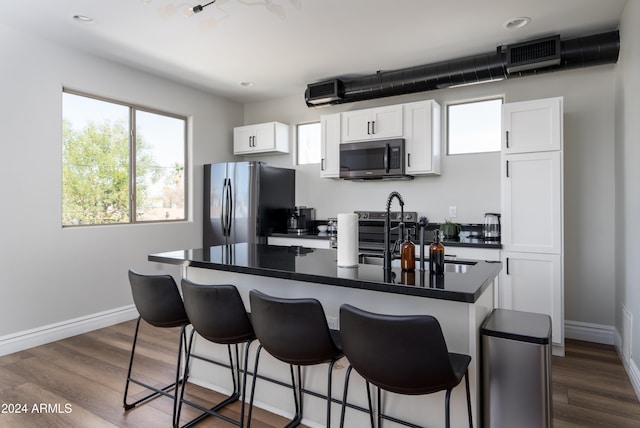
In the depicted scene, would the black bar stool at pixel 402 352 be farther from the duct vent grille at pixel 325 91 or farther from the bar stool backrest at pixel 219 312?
the duct vent grille at pixel 325 91

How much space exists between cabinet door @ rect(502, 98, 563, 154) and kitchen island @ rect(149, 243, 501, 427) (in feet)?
5.14

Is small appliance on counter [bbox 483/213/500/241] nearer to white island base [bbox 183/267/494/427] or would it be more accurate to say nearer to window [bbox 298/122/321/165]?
white island base [bbox 183/267/494/427]

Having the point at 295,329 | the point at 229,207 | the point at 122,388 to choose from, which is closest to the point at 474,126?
the point at 229,207

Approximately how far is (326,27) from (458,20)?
1103 millimetres

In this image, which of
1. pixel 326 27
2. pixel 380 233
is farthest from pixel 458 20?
pixel 380 233

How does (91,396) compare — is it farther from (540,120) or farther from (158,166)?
(540,120)

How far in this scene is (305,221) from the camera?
498cm

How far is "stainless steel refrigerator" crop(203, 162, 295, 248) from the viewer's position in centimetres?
473

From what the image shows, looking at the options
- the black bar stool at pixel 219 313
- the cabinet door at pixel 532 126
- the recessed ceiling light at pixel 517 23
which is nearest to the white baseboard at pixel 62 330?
the black bar stool at pixel 219 313

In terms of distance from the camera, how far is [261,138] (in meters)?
5.29

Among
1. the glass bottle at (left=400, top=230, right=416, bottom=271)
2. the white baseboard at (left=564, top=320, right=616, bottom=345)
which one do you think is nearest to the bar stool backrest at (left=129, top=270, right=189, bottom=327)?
the glass bottle at (left=400, top=230, right=416, bottom=271)

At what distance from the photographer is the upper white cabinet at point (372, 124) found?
13.8ft

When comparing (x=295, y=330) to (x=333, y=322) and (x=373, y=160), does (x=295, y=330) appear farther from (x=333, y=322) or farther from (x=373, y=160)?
(x=373, y=160)

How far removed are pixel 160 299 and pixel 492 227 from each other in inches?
121
